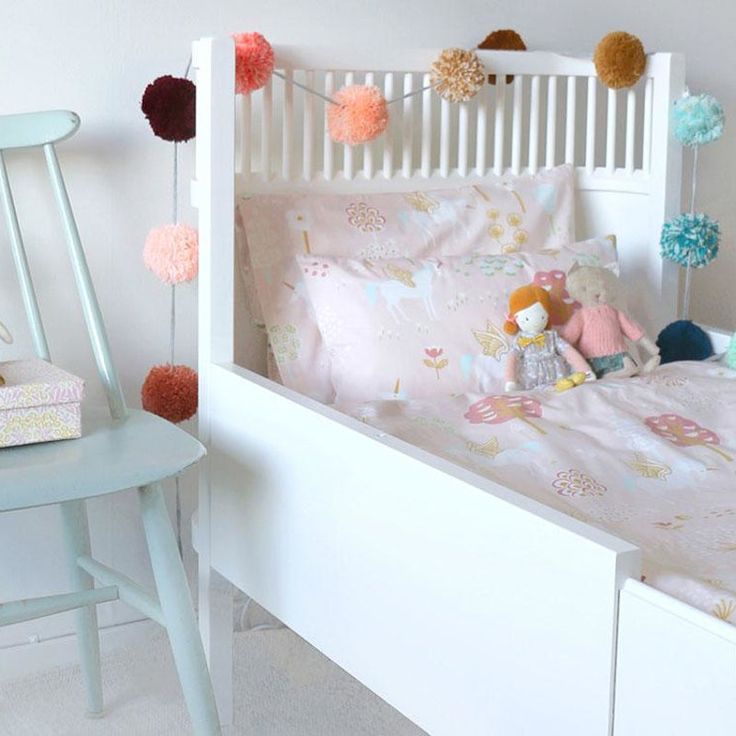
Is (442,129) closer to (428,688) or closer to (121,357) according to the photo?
(121,357)

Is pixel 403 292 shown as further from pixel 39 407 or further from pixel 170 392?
pixel 39 407

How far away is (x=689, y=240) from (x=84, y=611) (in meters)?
1.10

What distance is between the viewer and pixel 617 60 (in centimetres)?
200

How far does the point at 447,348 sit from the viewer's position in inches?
71.4

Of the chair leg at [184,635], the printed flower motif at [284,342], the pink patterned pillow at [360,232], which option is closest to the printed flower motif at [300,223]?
the pink patterned pillow at [360,232]

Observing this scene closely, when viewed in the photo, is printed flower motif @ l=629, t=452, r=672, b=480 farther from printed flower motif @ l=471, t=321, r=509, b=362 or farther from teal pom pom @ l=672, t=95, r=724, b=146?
teal pom pom @ l=672, t=95, r=724, b=146

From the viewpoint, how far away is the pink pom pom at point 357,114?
73.2 inches

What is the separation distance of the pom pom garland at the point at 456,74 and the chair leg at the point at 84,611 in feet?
2.70

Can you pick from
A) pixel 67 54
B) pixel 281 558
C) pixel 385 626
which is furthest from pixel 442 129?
pixel 385 626

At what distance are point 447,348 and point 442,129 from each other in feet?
1.31

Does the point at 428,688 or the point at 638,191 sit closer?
the point at 428,688

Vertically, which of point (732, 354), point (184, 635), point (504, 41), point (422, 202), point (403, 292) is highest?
point (504, 41)

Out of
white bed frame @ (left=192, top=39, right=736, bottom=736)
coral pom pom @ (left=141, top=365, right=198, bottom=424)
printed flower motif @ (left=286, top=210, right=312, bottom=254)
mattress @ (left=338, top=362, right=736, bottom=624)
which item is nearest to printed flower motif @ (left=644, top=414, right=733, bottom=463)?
mattress @ (left=338, top=362, right=736, bottom=624)

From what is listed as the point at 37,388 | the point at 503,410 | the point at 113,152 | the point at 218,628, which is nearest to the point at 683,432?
the point at 503,410
